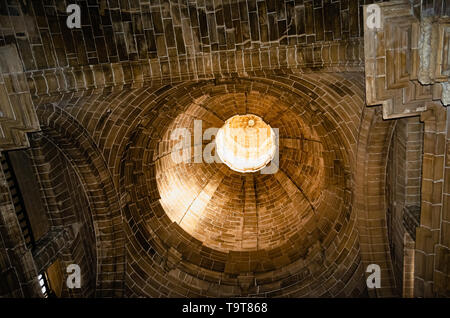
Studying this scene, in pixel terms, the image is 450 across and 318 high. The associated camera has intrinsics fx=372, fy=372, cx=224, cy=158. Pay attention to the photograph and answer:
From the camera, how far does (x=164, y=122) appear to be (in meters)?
8.80

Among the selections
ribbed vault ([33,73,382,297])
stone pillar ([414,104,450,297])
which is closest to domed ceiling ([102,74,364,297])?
ribbed vault ([33,73,382,297])

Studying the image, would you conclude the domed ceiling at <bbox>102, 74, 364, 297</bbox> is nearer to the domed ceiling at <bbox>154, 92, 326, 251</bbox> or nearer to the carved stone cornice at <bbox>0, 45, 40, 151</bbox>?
the domed ceiling at <bbox>154, 92, 326, 251</bbox>

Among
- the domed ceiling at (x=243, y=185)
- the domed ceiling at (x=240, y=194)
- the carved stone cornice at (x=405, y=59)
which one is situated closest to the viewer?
the carved stone cornice at (x=405, y=59)

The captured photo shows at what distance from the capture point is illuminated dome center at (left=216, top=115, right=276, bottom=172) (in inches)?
489

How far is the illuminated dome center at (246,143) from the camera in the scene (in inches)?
489

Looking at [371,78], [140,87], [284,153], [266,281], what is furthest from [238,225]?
[371,78]

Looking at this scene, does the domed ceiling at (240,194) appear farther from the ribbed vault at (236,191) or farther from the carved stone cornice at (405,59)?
Result: the carved stone cornice at (405,59)

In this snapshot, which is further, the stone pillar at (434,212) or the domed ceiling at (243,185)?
the domed ceiling at (243,185)

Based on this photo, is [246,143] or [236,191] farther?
[246,143]

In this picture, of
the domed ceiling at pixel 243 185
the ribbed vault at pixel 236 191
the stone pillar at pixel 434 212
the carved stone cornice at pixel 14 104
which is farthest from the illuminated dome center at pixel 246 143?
the carved stone cornice at pixel 14 104

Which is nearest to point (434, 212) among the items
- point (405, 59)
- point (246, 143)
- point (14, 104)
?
point (405, 59)

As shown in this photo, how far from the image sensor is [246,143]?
13.3 metres

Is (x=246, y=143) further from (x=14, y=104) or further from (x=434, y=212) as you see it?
(x=14, y=104)

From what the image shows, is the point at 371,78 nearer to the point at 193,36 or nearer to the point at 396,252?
the point at 193,36
